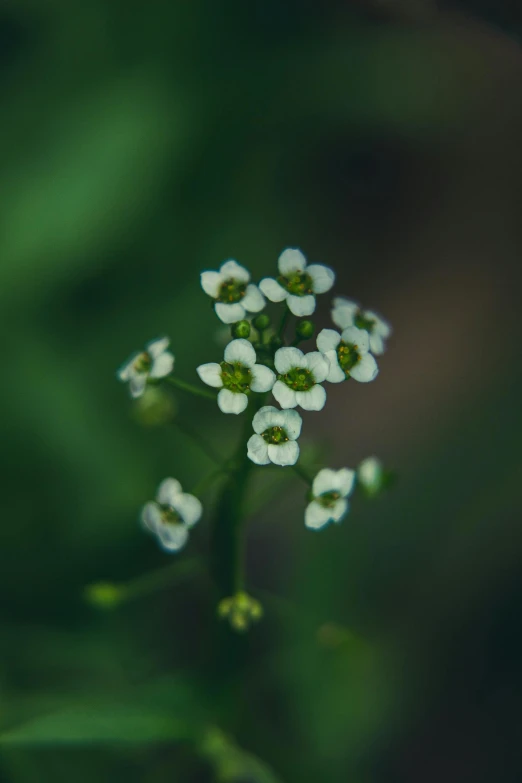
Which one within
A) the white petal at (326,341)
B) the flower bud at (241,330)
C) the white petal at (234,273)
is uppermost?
the white petal at (234,273)

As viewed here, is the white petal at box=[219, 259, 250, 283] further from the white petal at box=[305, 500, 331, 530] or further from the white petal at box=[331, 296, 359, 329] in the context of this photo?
the white petal at box=[305, 500, 331, 530]

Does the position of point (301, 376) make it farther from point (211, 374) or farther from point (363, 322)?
point (363, 322)

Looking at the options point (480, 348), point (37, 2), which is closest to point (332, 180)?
point (480, 348)

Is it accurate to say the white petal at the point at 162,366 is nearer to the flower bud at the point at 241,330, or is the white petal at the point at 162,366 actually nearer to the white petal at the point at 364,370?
the flower bud at the point at 241,330

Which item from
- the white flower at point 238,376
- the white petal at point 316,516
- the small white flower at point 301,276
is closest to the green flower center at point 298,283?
the small white flower at point 301,276

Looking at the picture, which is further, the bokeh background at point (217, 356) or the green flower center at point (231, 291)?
the bokeh background at point (217, 356)

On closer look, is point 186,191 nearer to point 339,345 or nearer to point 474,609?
point 339,345

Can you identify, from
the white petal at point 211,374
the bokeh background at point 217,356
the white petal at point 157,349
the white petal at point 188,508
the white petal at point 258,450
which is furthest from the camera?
the bokeh background at point 217,356
